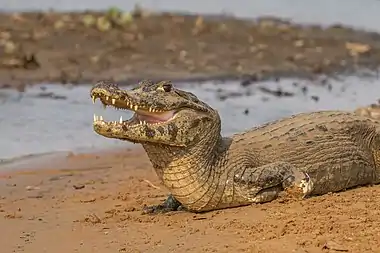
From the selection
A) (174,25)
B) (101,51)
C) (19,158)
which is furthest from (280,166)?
(174,25)

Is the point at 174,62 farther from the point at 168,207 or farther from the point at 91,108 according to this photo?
the point at 168,207

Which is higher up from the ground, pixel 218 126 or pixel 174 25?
pixel 218 126

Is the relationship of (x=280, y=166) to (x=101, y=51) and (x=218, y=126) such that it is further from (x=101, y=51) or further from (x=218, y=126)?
(x=101, y=51)

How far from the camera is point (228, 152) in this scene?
6.45 m

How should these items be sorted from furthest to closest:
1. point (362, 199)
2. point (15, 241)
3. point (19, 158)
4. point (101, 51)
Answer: point (101, 51) → point (19, 158) → point (362, 199) → point (15, 241)

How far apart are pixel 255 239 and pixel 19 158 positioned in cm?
401

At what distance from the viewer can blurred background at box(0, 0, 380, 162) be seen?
36.0 ft

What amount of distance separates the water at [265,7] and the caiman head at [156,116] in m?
14.6

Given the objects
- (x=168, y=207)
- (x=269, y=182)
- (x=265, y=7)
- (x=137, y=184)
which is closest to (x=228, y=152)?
(x=269, y=182)

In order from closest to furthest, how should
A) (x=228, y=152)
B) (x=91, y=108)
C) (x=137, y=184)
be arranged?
(x=228, y=152) < (x=137, y=184) < (x=91, y=108)

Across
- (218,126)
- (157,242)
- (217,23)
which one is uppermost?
(218,126)

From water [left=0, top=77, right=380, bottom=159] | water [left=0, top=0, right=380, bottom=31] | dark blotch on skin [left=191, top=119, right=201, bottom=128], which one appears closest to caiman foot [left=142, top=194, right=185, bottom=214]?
dark blotch on skin [left=191, top=119, right=201, bottom=128]

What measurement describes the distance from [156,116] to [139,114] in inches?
4.6

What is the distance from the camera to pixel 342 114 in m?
7.12
